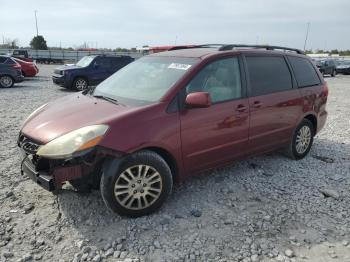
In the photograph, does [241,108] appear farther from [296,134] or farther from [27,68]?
[27,68]

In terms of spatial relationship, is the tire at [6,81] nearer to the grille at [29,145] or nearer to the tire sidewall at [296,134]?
the grille at [29,145]

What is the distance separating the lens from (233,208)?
3922 millimetres

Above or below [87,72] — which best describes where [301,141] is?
above

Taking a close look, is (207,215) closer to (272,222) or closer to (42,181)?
(272,222)

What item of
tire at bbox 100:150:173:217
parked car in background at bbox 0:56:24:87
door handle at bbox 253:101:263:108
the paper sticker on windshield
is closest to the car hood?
tire at bbox 100:150:173:217

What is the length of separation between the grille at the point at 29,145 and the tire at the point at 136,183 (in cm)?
72

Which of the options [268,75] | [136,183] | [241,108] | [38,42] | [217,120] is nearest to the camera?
[136,183]

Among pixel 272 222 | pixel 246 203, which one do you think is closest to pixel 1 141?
pixel 246 203

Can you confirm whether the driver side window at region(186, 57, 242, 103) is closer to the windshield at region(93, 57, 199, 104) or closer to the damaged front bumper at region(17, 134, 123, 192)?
the windshield at region(93, 57, 199, 104)

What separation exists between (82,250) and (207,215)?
135 centimetres

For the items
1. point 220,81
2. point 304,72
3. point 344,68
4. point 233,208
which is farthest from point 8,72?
point 344,68

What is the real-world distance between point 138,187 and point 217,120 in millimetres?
1220

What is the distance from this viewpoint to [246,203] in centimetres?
405

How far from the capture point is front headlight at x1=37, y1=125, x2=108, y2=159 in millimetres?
3203
